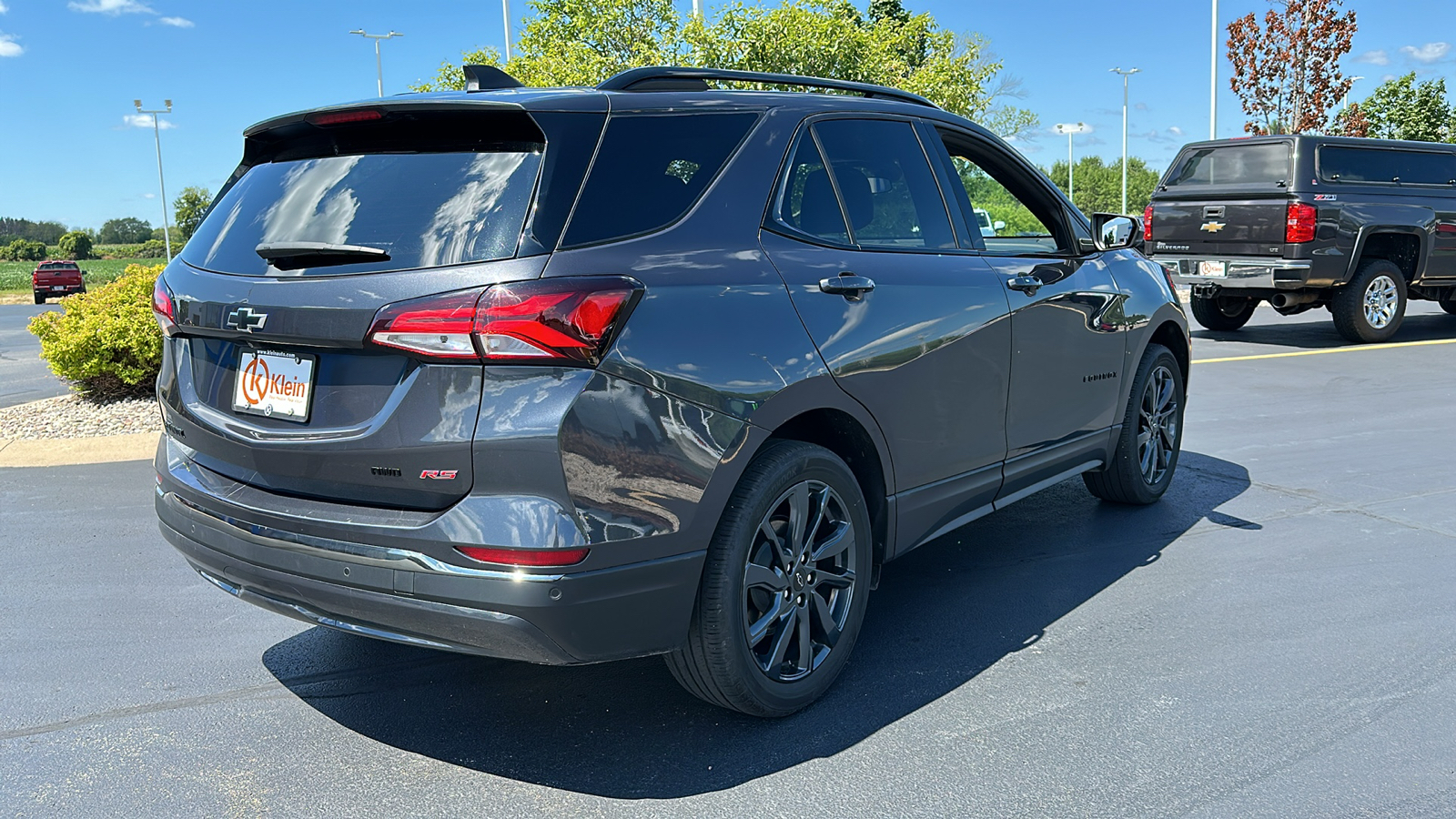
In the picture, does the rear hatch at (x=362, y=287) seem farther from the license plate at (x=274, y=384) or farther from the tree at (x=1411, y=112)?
the tree at (x=1411, y=112)

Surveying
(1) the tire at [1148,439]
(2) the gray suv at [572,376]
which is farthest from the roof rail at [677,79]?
(1) the tire at [1148,439]

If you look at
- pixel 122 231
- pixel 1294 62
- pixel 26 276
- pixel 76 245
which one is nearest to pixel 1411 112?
pixel 1294 62

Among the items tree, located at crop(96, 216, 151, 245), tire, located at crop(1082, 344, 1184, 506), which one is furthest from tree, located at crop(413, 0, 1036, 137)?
tree, located at crop(96, 216, 151, 245)

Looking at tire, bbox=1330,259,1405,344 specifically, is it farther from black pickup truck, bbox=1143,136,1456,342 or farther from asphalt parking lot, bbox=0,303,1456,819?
asphalt parking lot, bbox=0,303,1456,819

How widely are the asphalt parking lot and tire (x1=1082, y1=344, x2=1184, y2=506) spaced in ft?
0.62

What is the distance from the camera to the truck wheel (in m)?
13.7

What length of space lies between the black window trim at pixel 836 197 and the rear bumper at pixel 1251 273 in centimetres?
813

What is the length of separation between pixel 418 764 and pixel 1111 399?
3.39 meters

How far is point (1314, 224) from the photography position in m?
11.7

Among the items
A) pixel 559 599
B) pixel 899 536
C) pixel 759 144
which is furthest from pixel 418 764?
pixel 759 144

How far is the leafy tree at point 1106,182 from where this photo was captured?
110500mm

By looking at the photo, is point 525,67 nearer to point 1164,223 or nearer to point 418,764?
point 1164,223

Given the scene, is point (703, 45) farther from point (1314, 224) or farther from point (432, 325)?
point (432, 325)

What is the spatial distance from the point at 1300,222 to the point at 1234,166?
1.15 m
